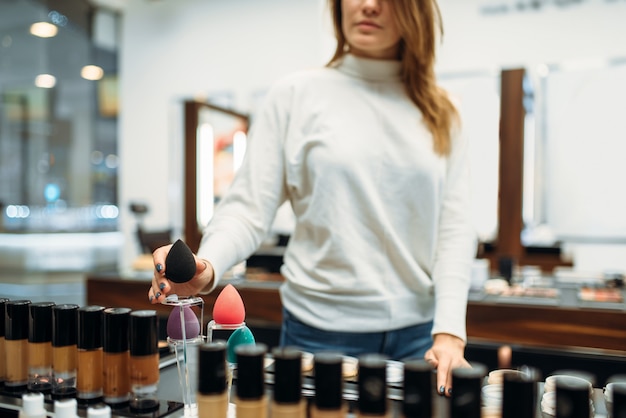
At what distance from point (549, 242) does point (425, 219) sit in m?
3.41

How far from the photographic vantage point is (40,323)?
0.74 m

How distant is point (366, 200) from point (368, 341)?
271mm

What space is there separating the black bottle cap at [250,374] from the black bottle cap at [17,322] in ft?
1.24

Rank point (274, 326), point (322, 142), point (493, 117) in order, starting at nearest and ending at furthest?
point (322, 142), point (274, 326), point (493, 117)

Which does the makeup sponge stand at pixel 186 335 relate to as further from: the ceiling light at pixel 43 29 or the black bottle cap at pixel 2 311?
the ceiling light at pixel 43 29

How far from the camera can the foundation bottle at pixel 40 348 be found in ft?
2.42

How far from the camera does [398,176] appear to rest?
1.08m

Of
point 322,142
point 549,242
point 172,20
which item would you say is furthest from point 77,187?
point 322,142

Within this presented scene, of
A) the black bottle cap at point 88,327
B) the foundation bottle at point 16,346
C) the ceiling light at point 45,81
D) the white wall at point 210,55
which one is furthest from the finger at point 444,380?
the ceiling light at point 45,81

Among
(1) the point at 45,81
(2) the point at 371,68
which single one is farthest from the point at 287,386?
(1) the point at 45,81

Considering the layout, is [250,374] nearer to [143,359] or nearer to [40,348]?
[143,359]

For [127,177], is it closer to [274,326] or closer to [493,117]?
[493,117]

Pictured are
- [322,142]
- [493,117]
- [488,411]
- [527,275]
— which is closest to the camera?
[488,411]

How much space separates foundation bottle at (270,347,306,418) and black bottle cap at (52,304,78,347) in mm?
326
